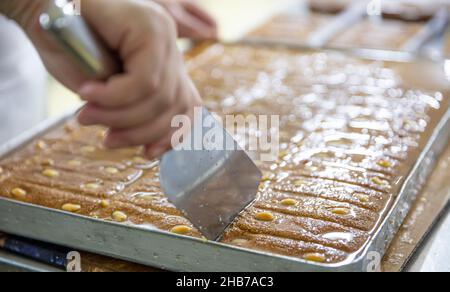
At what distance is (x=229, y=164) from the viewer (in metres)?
1.43

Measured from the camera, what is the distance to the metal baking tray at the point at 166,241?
4.11 feet

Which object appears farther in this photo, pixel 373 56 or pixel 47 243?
pixel 373 56

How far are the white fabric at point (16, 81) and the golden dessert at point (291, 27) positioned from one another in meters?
1.13

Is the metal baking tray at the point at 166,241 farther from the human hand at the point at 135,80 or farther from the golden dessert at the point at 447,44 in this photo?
the golden dessert at the point at 447,44

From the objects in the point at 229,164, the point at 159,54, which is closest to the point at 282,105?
the point at 229,164

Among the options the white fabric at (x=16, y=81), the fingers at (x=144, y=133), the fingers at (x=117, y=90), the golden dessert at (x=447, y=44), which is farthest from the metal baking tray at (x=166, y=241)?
the golden dessert at (x=447, y=44)

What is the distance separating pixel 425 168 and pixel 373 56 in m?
0.87

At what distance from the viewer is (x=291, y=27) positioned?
3.27 m

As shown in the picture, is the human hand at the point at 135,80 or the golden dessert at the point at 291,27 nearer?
the human hand at the point at 135,80

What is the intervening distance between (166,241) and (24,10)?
59 centimetres

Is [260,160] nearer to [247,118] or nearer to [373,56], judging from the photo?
[247,118]

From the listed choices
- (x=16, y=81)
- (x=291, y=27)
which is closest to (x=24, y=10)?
(x=16, y=81)

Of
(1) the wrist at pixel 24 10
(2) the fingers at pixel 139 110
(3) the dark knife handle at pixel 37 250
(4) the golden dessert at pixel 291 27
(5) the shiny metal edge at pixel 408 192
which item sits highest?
(1) the wrist at pixel 24 10
